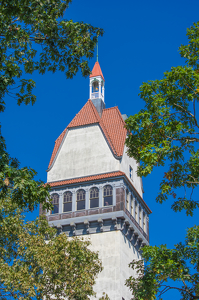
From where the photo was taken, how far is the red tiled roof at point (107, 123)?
2100 inches

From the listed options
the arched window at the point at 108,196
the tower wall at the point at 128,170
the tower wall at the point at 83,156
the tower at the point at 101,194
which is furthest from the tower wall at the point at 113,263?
the tower wall at the point at 128,170

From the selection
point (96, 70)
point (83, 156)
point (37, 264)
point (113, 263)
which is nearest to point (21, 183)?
point (37, 264)

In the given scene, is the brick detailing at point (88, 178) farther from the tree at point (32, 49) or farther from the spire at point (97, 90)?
the tree at point (32, 49)

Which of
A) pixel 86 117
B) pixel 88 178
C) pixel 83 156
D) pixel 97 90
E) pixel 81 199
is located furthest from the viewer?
pixel 97 90

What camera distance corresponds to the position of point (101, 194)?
163ft

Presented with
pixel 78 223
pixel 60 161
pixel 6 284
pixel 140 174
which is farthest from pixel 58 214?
pixel 140 174

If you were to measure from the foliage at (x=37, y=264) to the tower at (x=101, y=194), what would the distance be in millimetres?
13863

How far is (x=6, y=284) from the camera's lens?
29141 millimetres

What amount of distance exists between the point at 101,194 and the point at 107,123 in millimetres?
10700

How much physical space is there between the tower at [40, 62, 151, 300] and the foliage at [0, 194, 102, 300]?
45.5 feet

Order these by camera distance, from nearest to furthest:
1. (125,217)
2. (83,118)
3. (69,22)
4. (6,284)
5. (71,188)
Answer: (69,22), (6,284), (125,217), (71,188), (83,118)

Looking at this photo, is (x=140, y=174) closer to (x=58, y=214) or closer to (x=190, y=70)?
(x=190, y=70)

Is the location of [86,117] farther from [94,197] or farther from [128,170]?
[94,197]

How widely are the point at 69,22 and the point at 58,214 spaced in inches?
1195
